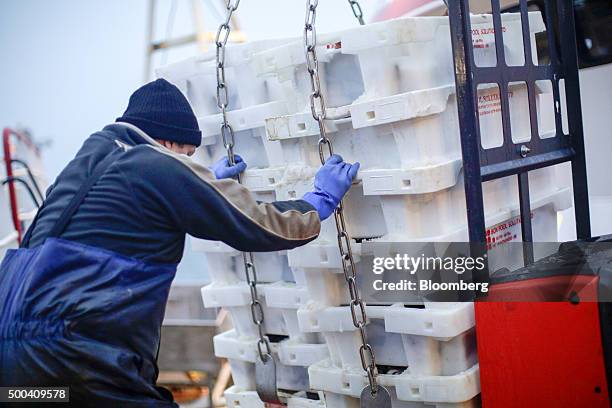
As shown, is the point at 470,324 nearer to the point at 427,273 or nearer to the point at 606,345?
the point at 427,273

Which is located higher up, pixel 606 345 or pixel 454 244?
pixel 454 244

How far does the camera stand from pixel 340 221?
295cm

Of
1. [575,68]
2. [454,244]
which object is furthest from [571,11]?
[454,244]

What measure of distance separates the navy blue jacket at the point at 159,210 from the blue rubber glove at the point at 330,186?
0.04 metres

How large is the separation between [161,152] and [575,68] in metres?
1.92

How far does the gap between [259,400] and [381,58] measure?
1.72 meters

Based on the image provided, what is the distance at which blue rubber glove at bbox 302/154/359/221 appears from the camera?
284cm

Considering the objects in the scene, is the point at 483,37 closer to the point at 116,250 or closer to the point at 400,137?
the point at 400,137

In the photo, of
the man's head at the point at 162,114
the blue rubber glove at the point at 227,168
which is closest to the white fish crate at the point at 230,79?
the blue rubber glove at the point at 227,168

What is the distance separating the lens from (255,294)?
3371 millimetres

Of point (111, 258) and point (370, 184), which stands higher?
point (370, 184)

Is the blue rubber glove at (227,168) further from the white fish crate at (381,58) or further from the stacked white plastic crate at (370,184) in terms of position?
the white fish crate at (381,58)

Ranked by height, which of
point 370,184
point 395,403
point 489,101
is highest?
point 489,101

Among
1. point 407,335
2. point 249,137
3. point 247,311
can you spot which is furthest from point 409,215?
point 247,311
